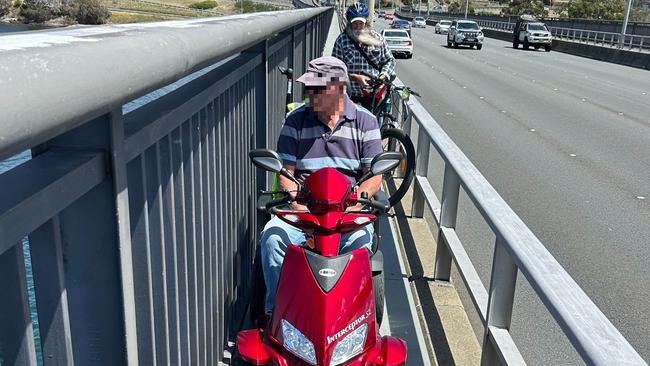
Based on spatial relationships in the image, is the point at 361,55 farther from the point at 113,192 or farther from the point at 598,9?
the point at 598,9

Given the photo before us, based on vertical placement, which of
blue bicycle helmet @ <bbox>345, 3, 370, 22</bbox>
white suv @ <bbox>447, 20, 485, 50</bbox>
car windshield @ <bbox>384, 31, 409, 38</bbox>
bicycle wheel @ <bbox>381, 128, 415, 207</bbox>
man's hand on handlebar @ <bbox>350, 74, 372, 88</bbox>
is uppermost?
blue bicycle helmet @ <bbox>345, 3, 370, 22</bbox>

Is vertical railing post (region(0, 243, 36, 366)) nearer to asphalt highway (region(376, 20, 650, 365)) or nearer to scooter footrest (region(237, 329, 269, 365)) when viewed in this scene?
scooter footrest (region(237, 329, 269, 365))

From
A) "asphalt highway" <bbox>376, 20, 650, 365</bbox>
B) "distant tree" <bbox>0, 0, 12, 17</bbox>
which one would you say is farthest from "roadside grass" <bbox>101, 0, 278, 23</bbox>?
"asphalt highway" <bbox>376, 20, 650, 365</bbox>

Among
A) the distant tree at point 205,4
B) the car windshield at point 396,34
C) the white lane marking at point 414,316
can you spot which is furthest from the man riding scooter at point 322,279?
the car windshield at point 396,34

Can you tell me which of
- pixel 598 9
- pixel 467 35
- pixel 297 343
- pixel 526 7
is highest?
pixel 297 343

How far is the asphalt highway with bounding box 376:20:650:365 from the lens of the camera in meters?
5.31

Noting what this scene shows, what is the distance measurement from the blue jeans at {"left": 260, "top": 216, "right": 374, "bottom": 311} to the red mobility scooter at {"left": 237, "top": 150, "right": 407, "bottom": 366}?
10.5 inches

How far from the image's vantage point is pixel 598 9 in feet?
274

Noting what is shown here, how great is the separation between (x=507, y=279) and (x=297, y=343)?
3.42ft

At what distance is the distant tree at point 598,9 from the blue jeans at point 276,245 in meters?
84.1

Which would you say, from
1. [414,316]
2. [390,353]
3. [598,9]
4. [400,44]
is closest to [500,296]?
[390,353]

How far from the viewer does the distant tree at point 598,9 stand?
8056 centimetres

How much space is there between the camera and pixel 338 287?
9.12ft

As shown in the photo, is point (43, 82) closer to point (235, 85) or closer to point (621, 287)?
point (235, 85)
